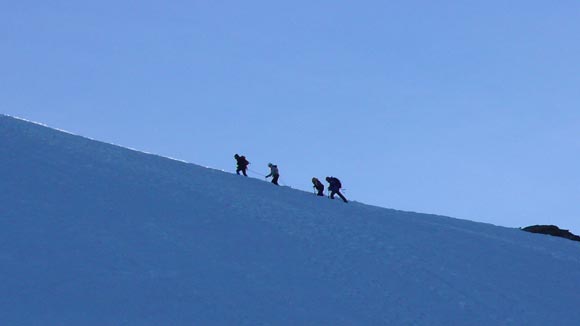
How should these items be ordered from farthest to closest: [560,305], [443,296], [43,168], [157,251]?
[43,168], [560,305], [443,296], [157,251]

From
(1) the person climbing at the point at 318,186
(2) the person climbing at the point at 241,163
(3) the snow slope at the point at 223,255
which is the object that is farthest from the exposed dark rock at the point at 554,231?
(2) the person climbing at the point at 241,163

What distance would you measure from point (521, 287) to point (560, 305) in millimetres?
880

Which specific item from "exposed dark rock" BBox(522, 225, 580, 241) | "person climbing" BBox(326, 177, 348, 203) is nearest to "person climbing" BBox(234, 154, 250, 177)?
"person climbing" BBox(326, 177, 348, 203)

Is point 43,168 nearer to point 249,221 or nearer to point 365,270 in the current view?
point 249,221

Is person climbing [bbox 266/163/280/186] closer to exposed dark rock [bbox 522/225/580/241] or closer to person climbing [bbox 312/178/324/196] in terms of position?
person climbing [bbox 312/178/324/196]

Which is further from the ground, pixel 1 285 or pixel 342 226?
pixel 342 226

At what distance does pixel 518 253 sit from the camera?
76.2 ft

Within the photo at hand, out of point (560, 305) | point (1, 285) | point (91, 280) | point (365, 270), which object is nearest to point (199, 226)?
point (365, 270)

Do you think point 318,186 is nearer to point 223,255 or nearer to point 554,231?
point 223,255

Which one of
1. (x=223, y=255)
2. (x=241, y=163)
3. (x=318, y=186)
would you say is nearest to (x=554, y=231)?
(x=318, y=186)

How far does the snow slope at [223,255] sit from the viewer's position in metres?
15.2

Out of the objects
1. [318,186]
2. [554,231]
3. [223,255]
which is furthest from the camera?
[554,231]

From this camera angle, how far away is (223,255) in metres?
18.2

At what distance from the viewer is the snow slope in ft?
49.7
